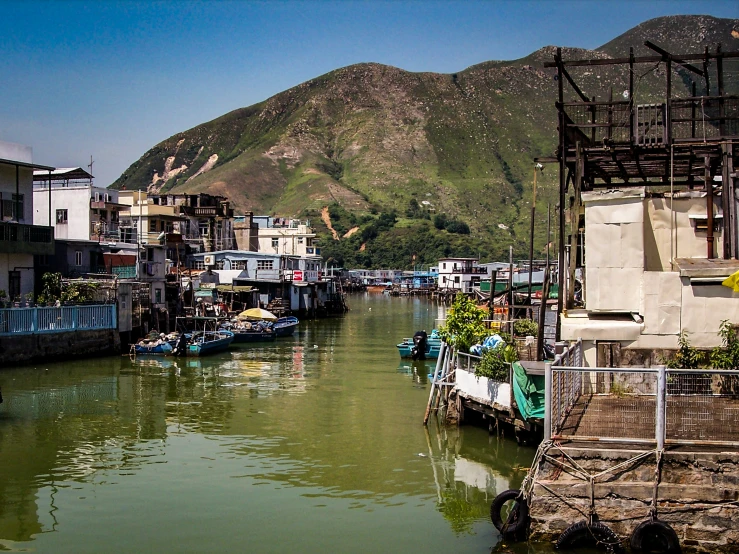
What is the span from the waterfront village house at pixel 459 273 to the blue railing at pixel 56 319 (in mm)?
71758

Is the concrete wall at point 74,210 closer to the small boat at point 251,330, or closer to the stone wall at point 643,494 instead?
the small boat at point 251,330

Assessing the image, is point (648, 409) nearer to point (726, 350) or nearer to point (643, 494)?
point (643, 494)

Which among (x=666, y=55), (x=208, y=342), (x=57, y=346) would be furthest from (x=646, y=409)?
(x=208, y=342)

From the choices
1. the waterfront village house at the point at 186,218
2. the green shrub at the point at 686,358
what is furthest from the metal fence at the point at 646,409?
the waterfront village house at the point at 186,218

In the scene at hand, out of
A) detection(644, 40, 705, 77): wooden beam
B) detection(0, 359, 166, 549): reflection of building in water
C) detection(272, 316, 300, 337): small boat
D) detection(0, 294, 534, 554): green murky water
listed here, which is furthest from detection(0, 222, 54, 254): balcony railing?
detection(644, 40, 705, 77): wooden beam

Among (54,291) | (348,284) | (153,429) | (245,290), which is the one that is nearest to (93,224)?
(245,290)

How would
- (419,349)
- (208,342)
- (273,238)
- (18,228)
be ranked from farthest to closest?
(273,238)
(208,342)
(419,349)
(18,228)

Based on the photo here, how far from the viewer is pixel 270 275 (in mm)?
77188

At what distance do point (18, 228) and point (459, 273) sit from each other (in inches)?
3140

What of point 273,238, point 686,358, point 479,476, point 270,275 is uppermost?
point 273,238

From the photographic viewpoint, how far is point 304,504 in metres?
18.2

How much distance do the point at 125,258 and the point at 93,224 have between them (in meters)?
9.15

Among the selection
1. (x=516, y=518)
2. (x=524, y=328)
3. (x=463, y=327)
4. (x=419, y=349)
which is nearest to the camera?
(x=516, y=518)

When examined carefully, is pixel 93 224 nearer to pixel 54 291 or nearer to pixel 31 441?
pixel 54 291
